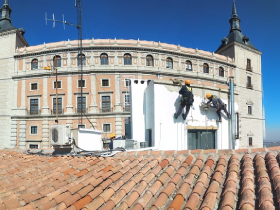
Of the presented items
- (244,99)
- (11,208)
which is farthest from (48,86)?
(244,99)

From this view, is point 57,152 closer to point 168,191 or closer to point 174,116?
point 174,116

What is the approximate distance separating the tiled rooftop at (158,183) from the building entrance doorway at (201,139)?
448cm

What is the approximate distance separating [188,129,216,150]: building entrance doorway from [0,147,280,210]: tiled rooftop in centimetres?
448

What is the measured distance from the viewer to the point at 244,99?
111 ft

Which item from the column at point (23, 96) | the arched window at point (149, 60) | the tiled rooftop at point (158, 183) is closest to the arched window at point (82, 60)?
the column at point (23, 96)

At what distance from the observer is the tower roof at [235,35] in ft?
119

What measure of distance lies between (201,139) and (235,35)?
113 feet

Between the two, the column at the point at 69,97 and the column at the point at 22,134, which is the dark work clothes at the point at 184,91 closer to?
the column at the point at 69,97

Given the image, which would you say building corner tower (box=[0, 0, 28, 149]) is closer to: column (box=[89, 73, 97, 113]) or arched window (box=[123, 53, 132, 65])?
column (box=[89, 73, 97, 113])

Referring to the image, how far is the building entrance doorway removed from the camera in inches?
370

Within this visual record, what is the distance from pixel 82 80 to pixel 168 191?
2669cm

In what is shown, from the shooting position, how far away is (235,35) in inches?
1443

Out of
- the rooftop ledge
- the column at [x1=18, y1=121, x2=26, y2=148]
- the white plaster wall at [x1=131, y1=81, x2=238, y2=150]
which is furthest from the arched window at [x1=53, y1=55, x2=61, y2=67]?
the white plaster wall at [x1=131, y1=81, x2=238, y2=150]

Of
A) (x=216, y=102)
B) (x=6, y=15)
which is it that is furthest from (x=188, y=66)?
(x=6, y=15)
